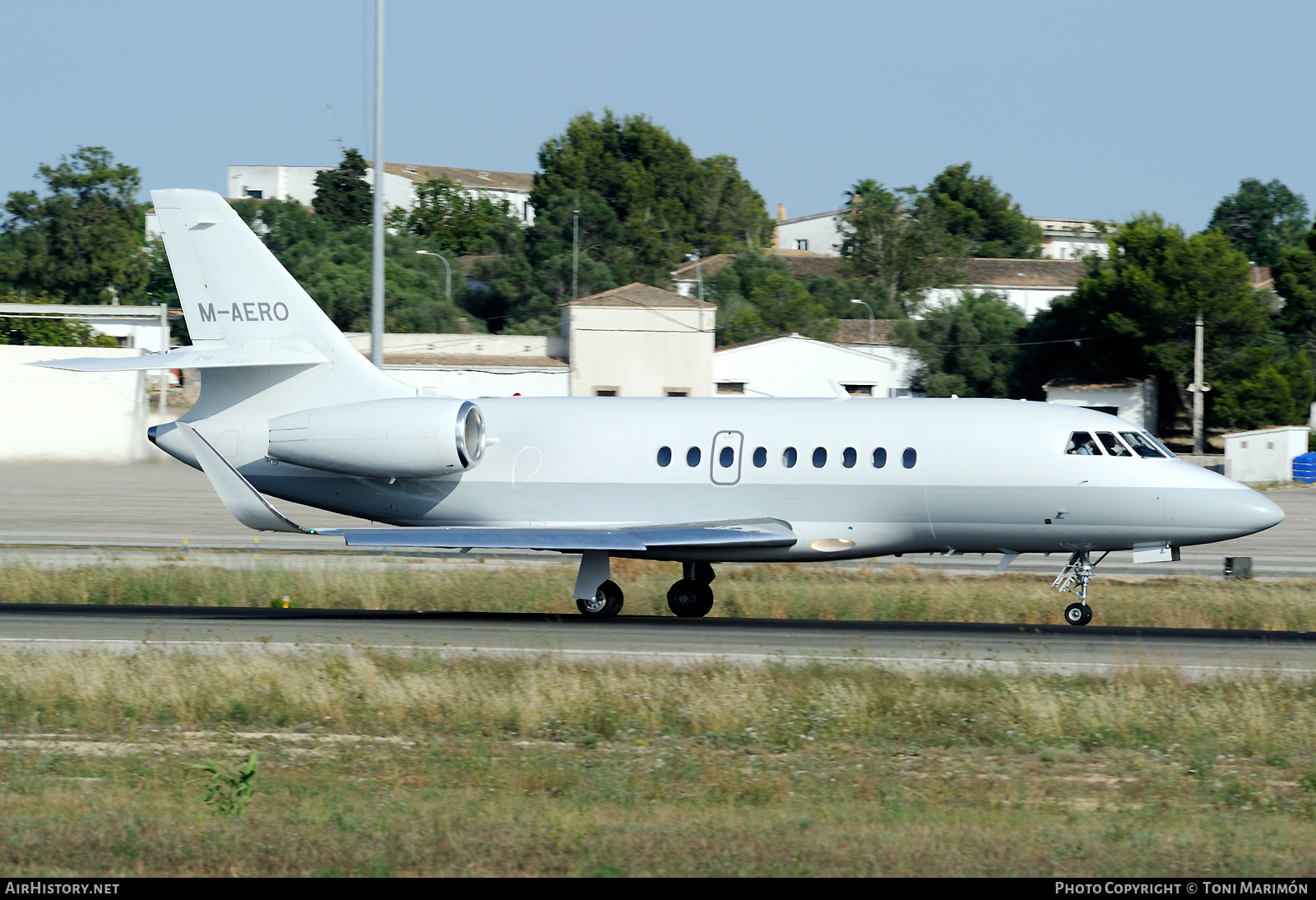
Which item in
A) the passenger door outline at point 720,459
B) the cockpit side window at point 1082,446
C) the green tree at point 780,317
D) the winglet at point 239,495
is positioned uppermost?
the green tree at point 780,317

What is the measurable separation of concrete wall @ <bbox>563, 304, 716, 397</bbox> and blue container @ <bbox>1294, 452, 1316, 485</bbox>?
23994mm

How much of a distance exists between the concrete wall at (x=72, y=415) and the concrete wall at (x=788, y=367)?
34.1 m

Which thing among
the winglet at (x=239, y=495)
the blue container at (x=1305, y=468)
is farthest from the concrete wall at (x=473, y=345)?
the winglet at (x=239, y=495)

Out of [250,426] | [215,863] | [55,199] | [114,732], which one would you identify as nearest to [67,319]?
[55,199]

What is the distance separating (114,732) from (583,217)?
99.6 m

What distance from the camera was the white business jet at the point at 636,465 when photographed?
20.6 meters

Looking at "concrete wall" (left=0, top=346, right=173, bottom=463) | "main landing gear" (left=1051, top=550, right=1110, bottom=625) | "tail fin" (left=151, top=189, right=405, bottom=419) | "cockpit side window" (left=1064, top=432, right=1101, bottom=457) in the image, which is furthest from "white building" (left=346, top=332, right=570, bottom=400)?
"cockpit side window" (left=1064, top=432, right=1101, bottom=457)

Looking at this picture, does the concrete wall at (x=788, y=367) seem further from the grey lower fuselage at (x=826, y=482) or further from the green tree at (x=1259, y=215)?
the green tree at (x=1259, y=215)

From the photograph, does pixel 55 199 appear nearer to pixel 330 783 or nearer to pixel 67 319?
pixel 67 319

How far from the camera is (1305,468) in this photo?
57875 mm

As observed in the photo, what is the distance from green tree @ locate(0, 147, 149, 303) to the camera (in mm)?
97625

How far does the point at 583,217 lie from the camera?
364 ft

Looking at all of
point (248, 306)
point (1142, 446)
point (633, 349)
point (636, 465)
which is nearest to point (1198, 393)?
point (633, 349)

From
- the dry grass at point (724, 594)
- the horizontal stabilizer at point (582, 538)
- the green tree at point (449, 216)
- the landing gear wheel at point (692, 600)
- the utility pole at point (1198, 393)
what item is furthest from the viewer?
the green tree at point (449, 216)
